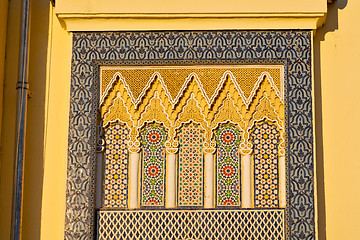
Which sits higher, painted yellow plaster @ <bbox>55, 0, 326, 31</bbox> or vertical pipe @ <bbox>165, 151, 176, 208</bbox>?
painted yellow plaster @ <bbox>55, 0, 326, 31</bbox>

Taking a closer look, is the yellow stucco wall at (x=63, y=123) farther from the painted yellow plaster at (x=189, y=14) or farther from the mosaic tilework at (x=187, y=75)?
the mosaic tilework at (x=187, y=75)

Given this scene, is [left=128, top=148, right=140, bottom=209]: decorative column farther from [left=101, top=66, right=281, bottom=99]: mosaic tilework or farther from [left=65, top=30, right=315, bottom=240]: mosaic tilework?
[left=101, top=66, right=281, bottom=99]: mosaic tilework

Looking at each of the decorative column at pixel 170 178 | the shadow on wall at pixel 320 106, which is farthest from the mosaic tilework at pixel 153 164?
the shadow on wall at pixel 320 106

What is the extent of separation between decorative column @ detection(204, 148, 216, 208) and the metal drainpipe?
1302 millimetres

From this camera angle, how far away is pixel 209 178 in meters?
4.86

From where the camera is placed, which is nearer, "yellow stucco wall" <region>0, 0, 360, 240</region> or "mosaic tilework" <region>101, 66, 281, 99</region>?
"yellow stucco wall" <region>0, 0, 360, 240</region>

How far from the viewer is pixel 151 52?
497 cm

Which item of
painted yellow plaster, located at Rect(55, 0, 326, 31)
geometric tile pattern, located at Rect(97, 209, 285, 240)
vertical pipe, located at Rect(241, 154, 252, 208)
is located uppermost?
painted yellow plaster, located at Rect(55, 0, 326, 31)

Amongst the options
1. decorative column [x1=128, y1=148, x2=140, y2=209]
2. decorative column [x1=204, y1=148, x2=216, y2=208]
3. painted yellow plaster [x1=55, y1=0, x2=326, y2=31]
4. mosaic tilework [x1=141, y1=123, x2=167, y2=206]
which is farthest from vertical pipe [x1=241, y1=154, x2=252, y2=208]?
painted yellow plaster [x1=55, y1=0, x2=326, y2=31]

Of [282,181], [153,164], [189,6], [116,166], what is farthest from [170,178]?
[189,6]

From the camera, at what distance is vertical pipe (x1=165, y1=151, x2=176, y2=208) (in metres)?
4.82

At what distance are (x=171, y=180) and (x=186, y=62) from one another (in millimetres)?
865

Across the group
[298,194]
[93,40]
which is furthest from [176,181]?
[93,40]

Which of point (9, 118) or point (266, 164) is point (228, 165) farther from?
point (9, 118)
